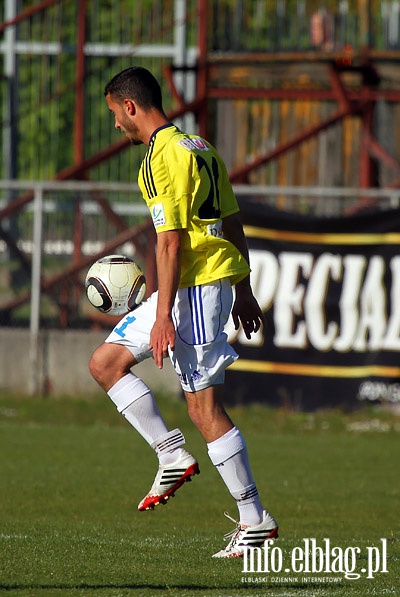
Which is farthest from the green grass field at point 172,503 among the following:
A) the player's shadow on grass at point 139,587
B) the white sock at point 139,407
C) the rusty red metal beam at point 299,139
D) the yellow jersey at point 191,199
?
the rusty red metal beam at point 299,139

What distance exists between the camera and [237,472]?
6504mm

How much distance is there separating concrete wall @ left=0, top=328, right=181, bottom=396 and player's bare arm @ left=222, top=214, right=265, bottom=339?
7.24 m

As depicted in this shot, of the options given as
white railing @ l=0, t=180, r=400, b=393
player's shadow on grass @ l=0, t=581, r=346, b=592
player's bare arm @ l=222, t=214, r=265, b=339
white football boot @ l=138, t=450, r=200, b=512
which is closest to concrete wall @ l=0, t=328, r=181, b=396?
white railing @ l=0, t=180, r=400, b=393

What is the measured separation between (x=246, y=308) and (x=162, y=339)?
98 centimetres

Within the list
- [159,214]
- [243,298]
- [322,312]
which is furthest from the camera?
[322,312]

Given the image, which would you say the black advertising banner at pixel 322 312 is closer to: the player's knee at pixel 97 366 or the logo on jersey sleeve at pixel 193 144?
the player's knee at pixel 97 366

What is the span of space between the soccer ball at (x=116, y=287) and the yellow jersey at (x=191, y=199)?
1.81 ft

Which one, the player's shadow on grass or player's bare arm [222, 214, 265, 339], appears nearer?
the player's shadow on grass

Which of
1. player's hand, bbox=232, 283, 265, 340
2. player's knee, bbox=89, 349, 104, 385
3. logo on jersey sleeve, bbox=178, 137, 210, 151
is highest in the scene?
logo on jersey sleeve, bbox=178, 137, 210, 151

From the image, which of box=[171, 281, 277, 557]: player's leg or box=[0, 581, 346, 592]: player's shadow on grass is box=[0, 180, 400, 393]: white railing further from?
box=[0, 581, 346, 592]: player's shadow on grass

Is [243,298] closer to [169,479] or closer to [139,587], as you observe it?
[169,479]

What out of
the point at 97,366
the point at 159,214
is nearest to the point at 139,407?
the point at 97,366

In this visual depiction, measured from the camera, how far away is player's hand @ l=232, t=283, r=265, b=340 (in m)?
7.07

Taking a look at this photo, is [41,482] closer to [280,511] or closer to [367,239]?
[280,511]
